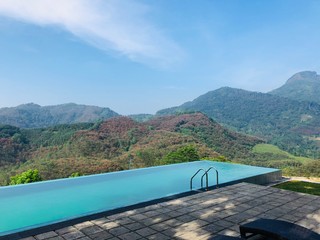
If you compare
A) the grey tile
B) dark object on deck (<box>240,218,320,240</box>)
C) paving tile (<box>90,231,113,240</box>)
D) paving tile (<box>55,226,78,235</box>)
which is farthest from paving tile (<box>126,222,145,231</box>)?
dark object on deck (<box>240,218,320,240</box>)

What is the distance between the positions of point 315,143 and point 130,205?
53869mm

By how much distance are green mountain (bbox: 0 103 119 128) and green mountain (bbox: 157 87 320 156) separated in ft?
57.6

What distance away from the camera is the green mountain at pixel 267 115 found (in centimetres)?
5597

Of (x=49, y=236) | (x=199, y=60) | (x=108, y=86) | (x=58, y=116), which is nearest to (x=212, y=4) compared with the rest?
(x=199, y=60)

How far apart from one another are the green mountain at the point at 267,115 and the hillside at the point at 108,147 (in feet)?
78.2

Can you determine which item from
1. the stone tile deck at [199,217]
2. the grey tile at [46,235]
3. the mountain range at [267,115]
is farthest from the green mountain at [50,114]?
the grey tile at [46,235]

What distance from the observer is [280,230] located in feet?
8.43

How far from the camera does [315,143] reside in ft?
164

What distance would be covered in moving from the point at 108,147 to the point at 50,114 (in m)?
54.9

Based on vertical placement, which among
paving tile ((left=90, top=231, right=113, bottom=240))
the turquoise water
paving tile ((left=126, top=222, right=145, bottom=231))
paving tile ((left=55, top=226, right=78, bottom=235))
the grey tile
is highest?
paving tile ((left=90, top=231, right=113, bottom=240))

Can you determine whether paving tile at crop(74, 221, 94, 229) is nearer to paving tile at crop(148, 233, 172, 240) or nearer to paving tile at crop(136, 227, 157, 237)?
paving tile at crop(136, 227, 157, 237)

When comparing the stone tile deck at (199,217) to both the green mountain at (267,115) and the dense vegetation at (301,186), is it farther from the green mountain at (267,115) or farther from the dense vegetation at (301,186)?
the green mountain at (267,115)

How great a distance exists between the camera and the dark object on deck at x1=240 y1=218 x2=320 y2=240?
2463mm

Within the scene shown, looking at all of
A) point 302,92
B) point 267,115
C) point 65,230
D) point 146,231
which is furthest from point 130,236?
point 302,92
